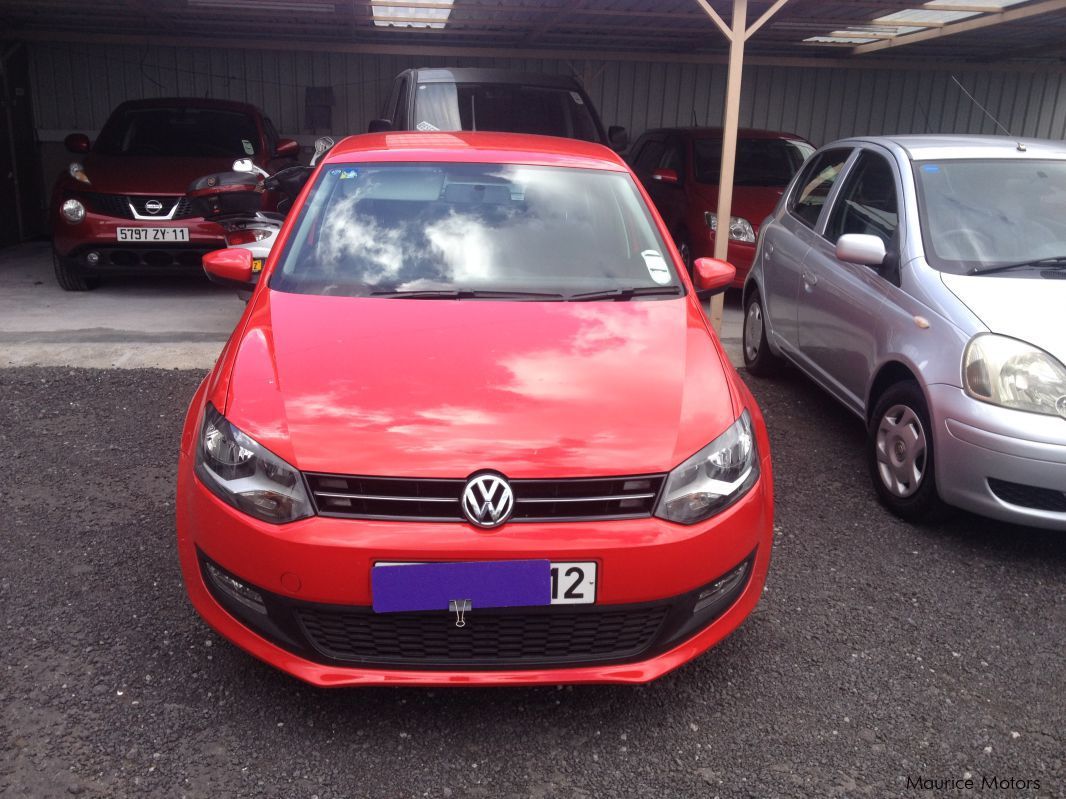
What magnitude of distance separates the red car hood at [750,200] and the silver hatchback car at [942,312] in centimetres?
246

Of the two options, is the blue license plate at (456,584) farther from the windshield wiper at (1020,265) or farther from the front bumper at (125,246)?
the front bumper at (125,246)

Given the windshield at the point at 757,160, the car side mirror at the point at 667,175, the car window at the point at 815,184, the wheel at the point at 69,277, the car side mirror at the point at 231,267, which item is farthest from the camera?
the windshield at the point at 757,160

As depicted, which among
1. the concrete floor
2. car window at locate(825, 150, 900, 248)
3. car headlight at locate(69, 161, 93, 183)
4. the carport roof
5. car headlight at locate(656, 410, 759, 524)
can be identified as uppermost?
the carport roof

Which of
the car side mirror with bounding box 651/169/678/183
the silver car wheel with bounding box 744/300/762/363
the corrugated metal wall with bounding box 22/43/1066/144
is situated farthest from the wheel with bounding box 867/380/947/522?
the corrugated metal wall with bounding box 22/43/1066/144

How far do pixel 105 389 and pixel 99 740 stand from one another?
10.6 ft

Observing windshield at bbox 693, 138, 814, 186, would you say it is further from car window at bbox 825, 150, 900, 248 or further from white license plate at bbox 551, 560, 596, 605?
white license plate at bbox 551, 560, 596, 605

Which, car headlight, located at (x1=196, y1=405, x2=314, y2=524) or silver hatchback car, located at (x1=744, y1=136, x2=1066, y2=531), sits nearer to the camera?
car headlight, located at (x1=196, y1=405, x2=314, y2=524)

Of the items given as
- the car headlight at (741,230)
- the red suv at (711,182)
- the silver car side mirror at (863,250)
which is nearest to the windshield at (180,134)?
the red suv at (711,182)

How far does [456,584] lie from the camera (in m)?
2.14

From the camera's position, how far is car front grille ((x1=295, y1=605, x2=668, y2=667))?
2.21 meters

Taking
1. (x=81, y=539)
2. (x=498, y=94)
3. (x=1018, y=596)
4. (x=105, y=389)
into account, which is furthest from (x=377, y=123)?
(x=1018, y=596)

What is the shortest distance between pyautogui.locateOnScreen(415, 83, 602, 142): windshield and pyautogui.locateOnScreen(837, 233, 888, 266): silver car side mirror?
322 cm

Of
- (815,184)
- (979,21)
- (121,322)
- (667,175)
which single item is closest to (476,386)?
(815,184)

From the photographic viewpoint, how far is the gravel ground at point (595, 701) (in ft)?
7.38
